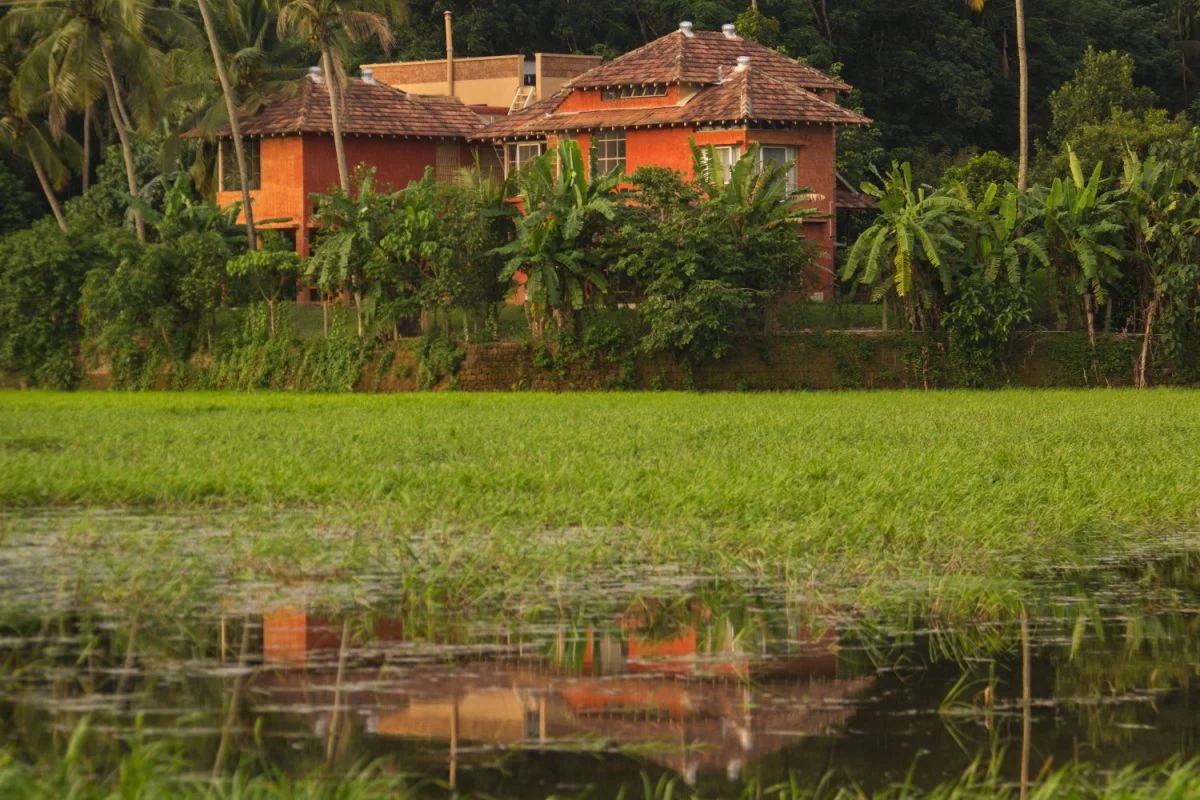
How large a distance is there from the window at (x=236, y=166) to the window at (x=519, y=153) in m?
5.89

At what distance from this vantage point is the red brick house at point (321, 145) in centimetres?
4484

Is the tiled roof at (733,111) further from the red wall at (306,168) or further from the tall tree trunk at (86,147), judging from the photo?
the tall tree trunk at (86,147)

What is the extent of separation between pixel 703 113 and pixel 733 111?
84 centimetres

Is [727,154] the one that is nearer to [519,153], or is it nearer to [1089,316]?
[519,153]

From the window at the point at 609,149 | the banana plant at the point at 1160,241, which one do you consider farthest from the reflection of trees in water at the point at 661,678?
the window at the point at 609,149

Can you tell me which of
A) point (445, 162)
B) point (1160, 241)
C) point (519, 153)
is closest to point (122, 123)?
point (445, 162)

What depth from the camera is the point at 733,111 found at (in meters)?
39.6

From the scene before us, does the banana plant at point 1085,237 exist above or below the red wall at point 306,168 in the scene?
below

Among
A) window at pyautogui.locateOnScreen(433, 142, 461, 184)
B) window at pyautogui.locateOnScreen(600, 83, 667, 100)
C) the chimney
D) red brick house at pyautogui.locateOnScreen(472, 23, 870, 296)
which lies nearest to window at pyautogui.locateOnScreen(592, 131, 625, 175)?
red brick house at pyautogui.locateOnScreen(472, 23, 870, 296)

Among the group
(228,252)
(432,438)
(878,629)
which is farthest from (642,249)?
(878,629)

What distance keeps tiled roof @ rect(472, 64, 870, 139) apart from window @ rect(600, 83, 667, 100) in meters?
0.32

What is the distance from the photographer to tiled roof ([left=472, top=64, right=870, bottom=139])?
3975cm

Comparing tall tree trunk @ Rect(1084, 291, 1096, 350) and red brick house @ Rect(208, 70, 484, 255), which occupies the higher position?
red brick house @ Rect(208, 70, 484, 255)

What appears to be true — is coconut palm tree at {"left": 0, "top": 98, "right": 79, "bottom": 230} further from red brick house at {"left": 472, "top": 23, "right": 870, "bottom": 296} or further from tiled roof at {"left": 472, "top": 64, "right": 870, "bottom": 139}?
tiled roof at {"left": 472, "top": 64, "right": 870, "bottom": 139}
